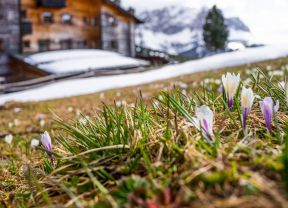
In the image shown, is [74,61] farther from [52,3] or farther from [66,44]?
[66,44]

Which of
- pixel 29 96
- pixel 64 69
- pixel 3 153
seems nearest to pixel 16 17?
pixel 64 69

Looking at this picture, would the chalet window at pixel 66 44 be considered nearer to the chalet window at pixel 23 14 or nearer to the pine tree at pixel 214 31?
the chalet window at pixel 23 14

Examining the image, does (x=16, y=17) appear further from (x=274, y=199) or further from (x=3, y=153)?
(x=274, y=199)

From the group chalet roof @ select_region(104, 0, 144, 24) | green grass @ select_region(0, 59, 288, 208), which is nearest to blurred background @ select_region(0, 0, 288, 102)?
chalet roof @ select_region(104, 0, 144, 24)

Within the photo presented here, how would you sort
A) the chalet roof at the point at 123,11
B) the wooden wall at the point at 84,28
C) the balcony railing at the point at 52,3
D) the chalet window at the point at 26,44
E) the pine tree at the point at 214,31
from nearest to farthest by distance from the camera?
the chalet window at the point at 26,44, the balcony railing at the point at 52,3, the wooden wall at the point at 84,28, the chalet roof at the point at 123,11, the pine tree at the point at 214,31

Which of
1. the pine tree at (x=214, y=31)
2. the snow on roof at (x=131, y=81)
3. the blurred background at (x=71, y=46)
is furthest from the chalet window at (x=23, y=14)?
the pine tree at (x=214, y=31)
